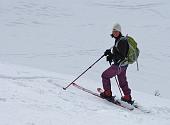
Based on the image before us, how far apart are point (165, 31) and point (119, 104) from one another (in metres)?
17.1

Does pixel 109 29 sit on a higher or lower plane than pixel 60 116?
lower

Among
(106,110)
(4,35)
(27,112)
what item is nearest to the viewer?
(27,112)

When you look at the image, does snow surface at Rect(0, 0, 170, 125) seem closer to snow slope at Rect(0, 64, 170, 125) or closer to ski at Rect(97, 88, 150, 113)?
snow slope at Rect(0, 64, 170, 125)

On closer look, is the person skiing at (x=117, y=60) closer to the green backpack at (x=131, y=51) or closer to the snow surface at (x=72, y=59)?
the green backpack at (x=131, y=51)

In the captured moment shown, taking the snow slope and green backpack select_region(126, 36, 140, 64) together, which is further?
green backpack select_region(126, 36, 140, 64)

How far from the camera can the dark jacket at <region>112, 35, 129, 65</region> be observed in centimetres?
807

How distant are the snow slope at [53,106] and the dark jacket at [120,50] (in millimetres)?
873

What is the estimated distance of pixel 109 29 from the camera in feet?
80.5

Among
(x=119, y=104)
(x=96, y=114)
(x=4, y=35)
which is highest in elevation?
(x=96, y=114)

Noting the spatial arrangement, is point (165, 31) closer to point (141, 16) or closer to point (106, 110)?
point (141, 16)

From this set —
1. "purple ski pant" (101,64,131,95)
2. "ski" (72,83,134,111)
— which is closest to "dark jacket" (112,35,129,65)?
"purple ski pant" (101,64,131,95)

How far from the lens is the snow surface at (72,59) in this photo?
6340 mm

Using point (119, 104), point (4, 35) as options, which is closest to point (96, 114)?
point (119, 104)

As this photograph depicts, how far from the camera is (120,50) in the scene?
8.12 metres
